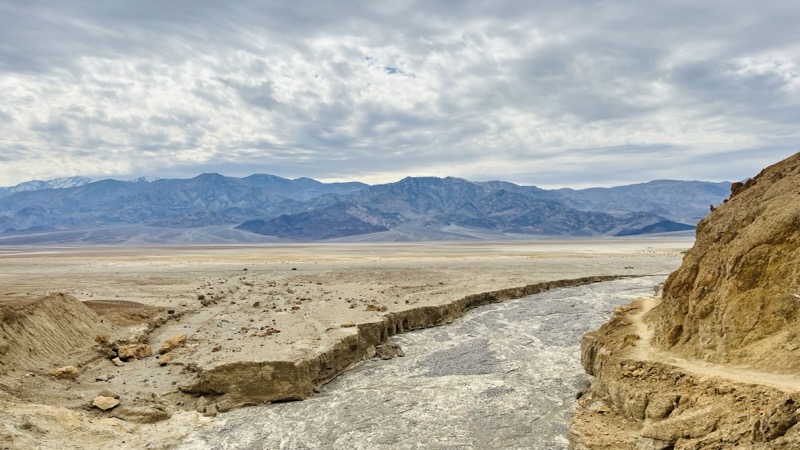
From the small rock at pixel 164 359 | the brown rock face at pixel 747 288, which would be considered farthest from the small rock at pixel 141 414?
the brown rock face at pixel 747 288

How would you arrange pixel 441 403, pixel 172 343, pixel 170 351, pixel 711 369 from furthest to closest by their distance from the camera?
pixel 172 343, pixel 170 351, pixel 441 403, pixel 711 369

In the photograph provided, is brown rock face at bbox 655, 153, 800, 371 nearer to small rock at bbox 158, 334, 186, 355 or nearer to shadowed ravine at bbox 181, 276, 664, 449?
shadowed ravine at bbox 181, 276, 664, 449

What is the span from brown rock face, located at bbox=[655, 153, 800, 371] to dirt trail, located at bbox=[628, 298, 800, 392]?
0.24 metres

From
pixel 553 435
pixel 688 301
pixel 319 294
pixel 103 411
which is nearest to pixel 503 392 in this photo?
pixel 553 435

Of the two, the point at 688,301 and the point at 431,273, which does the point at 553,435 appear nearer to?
the point at 688,301

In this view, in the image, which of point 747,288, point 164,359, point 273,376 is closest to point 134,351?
point 164,359

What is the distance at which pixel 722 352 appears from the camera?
11648mm

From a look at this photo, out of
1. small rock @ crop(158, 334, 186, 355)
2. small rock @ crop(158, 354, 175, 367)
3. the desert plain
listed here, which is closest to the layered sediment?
the desert plain

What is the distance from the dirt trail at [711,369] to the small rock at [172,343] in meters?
18.4

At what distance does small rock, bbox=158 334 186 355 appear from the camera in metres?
22.8

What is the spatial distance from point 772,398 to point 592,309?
Result: 2430cm

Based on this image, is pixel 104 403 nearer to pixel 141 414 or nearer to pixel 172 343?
pixel 141 414

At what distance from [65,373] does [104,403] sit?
12.1ft

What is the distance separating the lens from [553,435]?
46.3 ft
